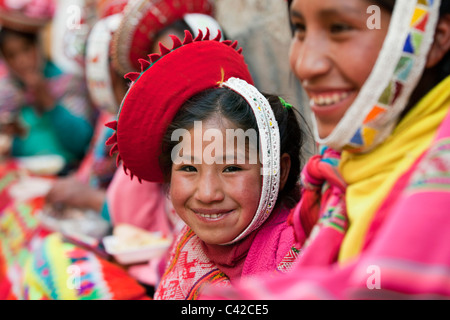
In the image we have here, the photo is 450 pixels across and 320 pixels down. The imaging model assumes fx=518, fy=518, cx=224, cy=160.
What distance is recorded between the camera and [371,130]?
1.14 m

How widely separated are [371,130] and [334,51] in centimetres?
20

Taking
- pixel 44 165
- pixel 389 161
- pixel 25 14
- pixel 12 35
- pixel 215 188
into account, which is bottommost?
pixel 44 165

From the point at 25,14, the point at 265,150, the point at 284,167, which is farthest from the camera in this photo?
the point at 25,14

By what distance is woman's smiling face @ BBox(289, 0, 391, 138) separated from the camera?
112cm

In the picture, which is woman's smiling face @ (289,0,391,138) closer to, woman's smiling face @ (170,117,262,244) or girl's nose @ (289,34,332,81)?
girl's nose @ (289,34,332,81)

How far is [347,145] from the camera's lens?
119cm

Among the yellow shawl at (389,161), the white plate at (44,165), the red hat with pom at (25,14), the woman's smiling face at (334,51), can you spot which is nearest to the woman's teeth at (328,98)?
the woman's smiling face at (334,51)

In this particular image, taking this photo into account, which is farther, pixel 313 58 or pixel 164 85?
pixel 164 85

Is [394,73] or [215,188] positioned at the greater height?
[394,73]

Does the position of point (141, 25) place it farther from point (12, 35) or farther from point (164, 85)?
point (12, 35)

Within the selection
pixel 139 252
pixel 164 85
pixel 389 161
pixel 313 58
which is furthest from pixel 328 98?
pixel 139 252

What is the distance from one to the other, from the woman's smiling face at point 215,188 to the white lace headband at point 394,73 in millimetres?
458

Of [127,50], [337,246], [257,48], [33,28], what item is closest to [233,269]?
[337,246]
